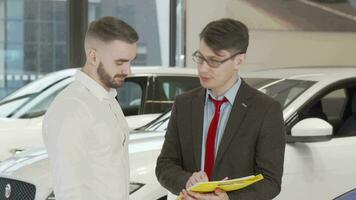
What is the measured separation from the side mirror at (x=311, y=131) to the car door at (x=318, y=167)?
0.20 feet

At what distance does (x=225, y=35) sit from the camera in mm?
1981

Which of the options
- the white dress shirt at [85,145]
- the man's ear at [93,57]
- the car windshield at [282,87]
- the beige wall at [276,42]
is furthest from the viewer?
the beige wall at [276,42]

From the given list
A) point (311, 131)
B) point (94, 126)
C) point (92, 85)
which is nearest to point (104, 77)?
point (92, 85)

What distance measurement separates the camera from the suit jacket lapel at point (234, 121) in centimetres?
201

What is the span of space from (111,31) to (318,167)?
1.67m

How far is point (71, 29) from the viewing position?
7.93 m

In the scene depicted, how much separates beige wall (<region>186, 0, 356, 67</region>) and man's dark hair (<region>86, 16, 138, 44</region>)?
20.4 feet

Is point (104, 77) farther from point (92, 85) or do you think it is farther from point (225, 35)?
point (225, 35)

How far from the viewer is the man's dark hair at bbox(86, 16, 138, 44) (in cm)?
186

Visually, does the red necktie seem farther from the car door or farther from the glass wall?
the glass wall

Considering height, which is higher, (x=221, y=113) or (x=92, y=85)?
(x=92, y=85)

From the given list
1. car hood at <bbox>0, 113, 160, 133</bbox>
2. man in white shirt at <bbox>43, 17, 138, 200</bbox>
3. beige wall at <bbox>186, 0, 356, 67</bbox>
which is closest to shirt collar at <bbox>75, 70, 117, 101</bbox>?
man in white shirt at <bbox>43, 17, 138, 200</bbox>

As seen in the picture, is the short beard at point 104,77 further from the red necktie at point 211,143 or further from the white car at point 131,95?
the white car at point 131,95

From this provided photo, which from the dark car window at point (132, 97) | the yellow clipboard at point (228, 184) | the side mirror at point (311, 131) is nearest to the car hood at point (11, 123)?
the dark car window at point (132, 97)
